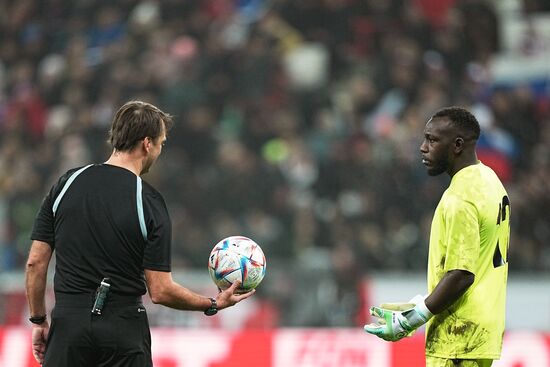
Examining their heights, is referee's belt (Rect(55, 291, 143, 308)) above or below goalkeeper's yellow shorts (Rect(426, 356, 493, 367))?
above

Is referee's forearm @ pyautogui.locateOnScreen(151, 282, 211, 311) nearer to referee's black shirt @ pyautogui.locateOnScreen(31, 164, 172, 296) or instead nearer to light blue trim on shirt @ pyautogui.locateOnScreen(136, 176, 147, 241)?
referee's black shirt @ pyautogui.locateOnScreen(31, 164, 172, 296)

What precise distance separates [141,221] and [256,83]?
8.35 meters

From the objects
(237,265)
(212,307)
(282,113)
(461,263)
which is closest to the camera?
(461,263)

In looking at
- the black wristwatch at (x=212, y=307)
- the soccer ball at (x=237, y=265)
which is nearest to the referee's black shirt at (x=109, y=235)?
the black wristwatch at (x=212, y=307)

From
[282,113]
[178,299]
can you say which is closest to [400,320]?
[178,299]

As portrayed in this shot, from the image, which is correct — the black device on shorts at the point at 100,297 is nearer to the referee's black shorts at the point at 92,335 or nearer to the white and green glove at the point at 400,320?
the referee's black shorts at the point at 92,335

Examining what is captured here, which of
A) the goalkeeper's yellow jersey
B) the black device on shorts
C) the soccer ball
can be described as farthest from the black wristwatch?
the goalkeeper's yellow jersey

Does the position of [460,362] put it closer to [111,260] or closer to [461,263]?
[461,263]

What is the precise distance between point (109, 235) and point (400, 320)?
1312 millimetres

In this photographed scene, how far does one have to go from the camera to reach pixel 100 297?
414 centimetres

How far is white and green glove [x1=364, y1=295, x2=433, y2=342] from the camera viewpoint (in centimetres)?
409

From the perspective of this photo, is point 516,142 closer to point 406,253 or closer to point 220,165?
point 406,253

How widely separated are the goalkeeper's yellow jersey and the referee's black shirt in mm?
1195

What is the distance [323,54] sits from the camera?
12.6 meters
